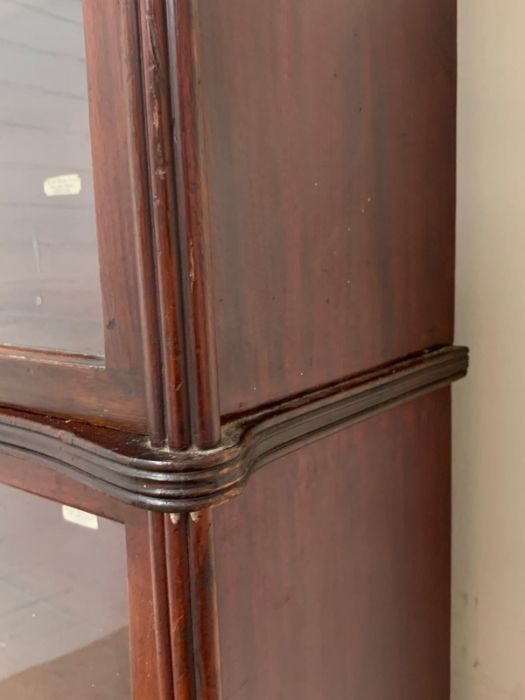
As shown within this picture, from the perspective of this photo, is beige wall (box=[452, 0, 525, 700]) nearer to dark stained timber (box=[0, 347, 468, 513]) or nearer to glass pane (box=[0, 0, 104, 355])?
dark stained timber (box=[0, 347, 468, 513])

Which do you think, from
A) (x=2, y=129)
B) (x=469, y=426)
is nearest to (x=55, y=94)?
(x=2, y=129)

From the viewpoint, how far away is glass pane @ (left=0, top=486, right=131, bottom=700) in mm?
584

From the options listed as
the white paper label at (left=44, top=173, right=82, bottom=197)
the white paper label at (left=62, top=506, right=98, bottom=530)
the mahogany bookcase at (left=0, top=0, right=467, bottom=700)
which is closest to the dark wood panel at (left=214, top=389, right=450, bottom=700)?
the mahogany bookcase at (left=0, top=0, right=467, bottom=700)

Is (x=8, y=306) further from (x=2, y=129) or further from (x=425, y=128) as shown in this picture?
(x=425, y=128)

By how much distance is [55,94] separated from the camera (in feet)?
1.84

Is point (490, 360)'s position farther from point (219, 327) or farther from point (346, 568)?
point (219, 327)

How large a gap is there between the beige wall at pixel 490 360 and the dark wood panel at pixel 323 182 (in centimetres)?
4

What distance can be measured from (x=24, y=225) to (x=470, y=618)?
749 mm

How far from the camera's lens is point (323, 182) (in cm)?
62

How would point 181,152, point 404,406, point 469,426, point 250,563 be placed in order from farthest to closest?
point 469,426, point 404,406, point 250,563, point 181,152

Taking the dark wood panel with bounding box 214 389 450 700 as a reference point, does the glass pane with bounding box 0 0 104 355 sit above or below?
above

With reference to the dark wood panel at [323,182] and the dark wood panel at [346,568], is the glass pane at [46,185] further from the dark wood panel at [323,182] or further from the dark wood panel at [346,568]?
the dark wood panel at [346,568]

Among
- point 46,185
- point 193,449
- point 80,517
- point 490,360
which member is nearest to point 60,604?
point 80,517

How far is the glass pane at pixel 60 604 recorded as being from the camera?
1.92 feet
